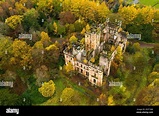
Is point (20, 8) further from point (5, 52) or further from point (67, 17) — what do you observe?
point (5, 52)

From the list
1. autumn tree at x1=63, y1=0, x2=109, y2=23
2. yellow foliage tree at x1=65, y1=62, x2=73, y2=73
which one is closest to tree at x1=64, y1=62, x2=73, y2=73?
yellow foliage tree at x1=65, y1=62, x2=73, y2=73

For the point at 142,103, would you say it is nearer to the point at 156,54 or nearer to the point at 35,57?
the point at 156,54

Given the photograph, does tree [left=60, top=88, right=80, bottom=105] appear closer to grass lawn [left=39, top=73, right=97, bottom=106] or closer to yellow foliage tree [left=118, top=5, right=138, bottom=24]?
grass lawn [left=39, top=73, right=97, bottom=106]

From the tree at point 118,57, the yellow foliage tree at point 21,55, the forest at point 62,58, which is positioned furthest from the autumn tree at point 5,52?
the tree at point 118,57

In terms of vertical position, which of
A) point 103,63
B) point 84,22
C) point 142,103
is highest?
point 84,22

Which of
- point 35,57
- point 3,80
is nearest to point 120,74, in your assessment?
point 35,57

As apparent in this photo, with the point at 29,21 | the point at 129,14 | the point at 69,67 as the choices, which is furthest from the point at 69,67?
the point at 129,14

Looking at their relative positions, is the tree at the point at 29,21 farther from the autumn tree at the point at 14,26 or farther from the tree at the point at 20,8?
the tree at the point at 20,8
